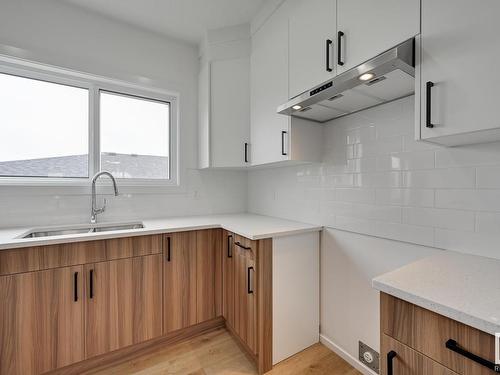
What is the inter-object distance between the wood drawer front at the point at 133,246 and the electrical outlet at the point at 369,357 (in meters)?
1.53

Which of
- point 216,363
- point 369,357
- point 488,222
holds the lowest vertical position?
point 216,363

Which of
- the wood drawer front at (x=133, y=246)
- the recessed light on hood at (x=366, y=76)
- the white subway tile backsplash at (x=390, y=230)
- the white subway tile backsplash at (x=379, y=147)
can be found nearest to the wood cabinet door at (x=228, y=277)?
the wood drawer front at (x=133, y=246)

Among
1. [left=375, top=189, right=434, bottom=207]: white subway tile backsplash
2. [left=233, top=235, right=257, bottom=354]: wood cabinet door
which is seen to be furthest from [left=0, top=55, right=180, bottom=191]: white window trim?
[left=375, top=189, right=434, bottom=207]: white subway tile backsplash

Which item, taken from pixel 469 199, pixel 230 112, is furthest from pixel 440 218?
pixel 230 112

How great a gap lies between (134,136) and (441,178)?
2395 millimetres

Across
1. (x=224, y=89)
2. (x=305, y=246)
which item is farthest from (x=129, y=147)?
(x=305, y=246)

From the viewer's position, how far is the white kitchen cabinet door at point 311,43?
1.29 metres

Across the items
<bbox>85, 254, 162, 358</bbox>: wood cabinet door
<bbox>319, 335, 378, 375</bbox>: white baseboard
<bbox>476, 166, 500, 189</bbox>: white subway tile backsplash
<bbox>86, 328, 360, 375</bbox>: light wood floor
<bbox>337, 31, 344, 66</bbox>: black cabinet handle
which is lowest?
<bbox>86, 328, 360, 375</bbox>: light wood floor

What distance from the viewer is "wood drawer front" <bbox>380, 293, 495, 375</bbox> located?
2.00 feet

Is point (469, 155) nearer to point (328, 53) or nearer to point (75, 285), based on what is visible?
point (328, 53)

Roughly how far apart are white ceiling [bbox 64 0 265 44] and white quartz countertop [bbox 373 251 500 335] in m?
2.13

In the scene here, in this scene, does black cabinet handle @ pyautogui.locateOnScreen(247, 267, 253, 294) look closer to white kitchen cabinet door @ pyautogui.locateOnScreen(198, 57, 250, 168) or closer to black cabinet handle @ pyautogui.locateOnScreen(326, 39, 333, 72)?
white kitchen cabinet door @ pyautogui.locateOnScreen(198, 57, 250, 168)

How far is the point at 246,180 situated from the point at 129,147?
125 centimetres

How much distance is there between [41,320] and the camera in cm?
139
